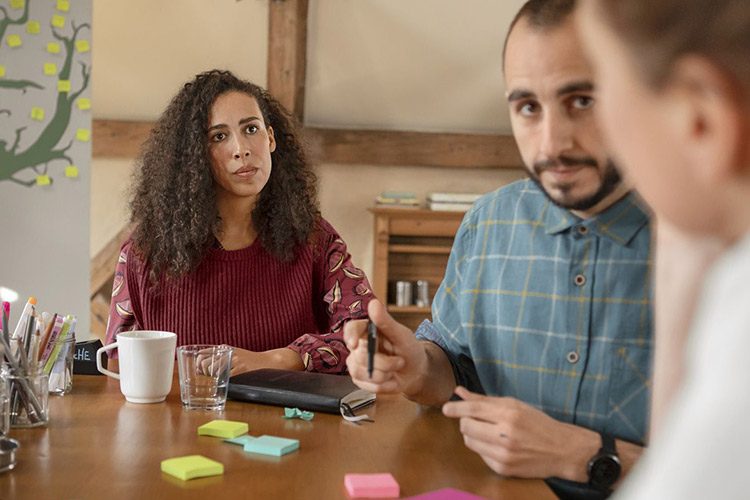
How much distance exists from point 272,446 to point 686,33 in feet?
2.96

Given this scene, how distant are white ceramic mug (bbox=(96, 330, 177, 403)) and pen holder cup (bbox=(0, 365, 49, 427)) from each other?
0.58 ft

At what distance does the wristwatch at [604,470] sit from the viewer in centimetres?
116

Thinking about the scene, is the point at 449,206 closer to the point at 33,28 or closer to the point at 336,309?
the point at 33,28

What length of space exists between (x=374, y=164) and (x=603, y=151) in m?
4.78

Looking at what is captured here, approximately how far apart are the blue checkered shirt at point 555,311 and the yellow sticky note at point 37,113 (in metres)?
2.48

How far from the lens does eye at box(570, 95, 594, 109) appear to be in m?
1.24

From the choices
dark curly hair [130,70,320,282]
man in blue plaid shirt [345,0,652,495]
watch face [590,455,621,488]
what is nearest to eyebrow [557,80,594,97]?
man in blue plaid shirt [345,0,652,495]

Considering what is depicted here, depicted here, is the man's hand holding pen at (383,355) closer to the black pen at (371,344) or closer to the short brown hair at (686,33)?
the black pen at (371,344)

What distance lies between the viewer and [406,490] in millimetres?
1047

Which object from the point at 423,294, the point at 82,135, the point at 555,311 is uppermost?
the point at 82,135

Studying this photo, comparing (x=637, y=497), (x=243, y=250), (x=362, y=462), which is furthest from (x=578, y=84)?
(x=243, y=250)

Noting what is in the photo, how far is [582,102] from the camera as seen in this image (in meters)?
1.25

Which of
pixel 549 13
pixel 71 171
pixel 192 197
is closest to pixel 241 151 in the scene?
pixel 192 197

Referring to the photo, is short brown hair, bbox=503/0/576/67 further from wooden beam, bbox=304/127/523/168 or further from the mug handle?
wooden beam, bbox=304/127/523/168
